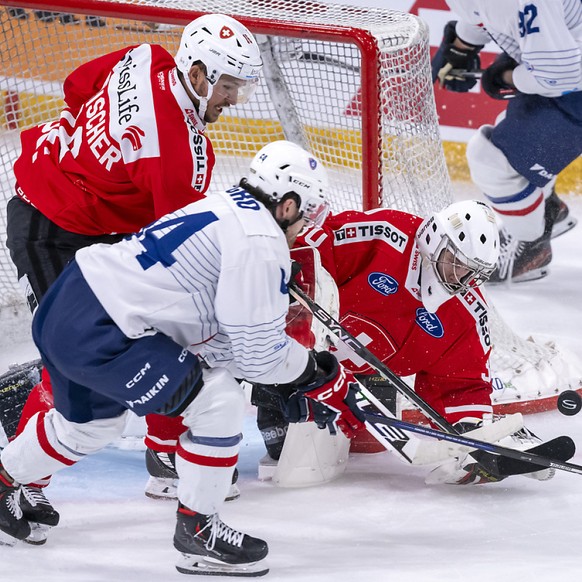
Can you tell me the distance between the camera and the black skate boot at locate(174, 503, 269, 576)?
8.21ft

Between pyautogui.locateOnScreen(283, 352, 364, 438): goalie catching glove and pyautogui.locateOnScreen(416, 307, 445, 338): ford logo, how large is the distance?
393 millimetres

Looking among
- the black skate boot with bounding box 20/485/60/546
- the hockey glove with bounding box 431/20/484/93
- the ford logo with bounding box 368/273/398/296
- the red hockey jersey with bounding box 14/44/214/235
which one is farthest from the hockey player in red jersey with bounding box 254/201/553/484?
the hockey glove with bounding box 431/20/484/93

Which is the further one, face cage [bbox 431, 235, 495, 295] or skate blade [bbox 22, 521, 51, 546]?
face cage [bbox 431, 235, 495, 295]

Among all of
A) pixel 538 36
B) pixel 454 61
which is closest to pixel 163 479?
pixel 538 36

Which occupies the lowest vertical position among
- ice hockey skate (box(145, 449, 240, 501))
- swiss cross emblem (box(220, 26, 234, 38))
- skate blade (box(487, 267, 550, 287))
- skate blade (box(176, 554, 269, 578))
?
skate blade (box(487, 267, 550, 287))

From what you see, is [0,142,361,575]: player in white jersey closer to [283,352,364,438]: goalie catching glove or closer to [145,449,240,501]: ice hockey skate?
[283,352,364,438]: goalie catching glove

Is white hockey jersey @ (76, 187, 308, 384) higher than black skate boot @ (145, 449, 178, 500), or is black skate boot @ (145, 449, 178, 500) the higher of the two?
white hockey jersey @ (76, 187, 308, 384)

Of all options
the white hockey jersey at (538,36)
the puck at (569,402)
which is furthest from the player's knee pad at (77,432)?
the white hockey jersey at (538,36)

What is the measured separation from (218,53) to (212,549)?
3.77ft

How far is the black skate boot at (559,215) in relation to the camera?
4910 mm

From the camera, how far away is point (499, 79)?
15.0 feet

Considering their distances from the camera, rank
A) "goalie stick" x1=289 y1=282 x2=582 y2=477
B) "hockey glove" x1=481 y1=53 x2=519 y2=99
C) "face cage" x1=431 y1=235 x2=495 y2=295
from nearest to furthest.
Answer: "goalie stick" x1=289 y1=282 x2=582 y2=477, "face cage" x1=431 y1=235 x2=495 y2=295, "hockey glove" x1=481 y1=53 x2=519 y2=99

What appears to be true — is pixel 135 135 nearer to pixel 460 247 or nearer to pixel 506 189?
pixel 460 247

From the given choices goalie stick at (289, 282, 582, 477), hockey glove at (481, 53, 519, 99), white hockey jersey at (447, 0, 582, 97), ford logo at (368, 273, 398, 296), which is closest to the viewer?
goalie stick at (289, 282, 582, 477)
